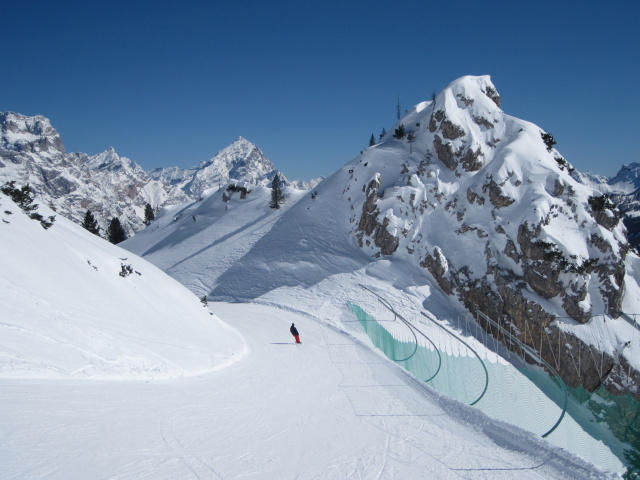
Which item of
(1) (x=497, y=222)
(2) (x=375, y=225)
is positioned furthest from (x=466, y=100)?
(2) (x=375, y=225)

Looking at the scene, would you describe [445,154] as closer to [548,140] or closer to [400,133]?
[400,133]

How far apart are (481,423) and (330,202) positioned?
45.7m

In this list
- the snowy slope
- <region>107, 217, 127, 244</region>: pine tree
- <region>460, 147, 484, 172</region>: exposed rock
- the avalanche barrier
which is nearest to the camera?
the avalanche barrier

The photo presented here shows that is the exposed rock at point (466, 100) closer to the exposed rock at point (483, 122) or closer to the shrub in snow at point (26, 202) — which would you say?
the exposed rock at point (483, 122)

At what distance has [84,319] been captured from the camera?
33.1ft

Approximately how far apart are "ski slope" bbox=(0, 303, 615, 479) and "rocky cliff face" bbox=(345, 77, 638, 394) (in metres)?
32.8

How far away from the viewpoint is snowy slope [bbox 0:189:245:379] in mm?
7918

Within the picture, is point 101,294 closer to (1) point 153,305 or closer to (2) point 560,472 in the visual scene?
(1) point 153,305

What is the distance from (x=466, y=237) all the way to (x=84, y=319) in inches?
1620

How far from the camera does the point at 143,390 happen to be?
8578 mm

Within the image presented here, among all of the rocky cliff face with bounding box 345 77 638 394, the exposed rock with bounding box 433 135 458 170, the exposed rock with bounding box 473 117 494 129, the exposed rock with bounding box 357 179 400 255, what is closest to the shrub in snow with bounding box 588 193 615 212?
the rocky cliff face with bounding box 345 77 638 394

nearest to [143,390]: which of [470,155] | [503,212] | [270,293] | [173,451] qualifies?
[173,451]

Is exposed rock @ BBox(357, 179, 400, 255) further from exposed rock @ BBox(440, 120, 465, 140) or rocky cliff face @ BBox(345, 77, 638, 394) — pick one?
exposed rock @ BBox(440, 120, 465, 140)

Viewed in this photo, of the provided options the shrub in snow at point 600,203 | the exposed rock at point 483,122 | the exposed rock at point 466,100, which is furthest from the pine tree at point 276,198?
the shrub in snow at point 600,203
